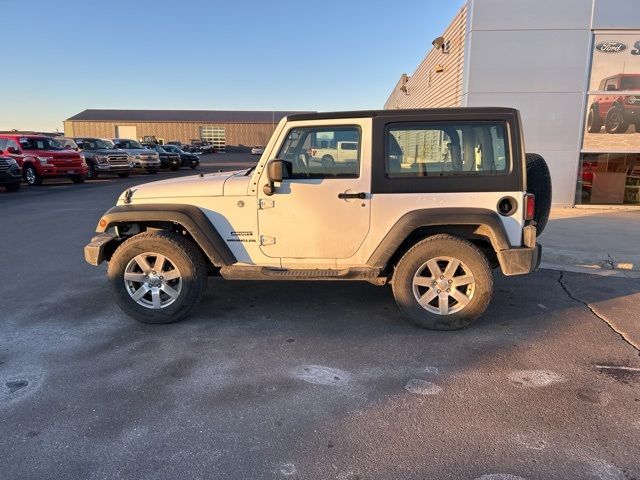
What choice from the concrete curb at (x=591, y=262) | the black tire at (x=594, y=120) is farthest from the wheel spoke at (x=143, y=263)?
the black tire at (x=594, y=120)

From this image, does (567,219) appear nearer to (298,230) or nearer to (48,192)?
(298,230)

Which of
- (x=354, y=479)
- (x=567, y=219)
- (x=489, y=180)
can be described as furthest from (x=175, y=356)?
(x=567, y=219)

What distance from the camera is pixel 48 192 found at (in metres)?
16.3

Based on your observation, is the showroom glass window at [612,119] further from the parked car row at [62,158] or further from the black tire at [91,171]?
the black tire at [91,171]

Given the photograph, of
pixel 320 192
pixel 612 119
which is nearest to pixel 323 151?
pixel 320 192

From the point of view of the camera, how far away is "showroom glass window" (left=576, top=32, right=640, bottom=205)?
10.2 meters

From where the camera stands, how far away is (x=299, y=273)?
170 inches

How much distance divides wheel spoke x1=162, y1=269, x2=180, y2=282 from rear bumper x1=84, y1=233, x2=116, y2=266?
0.67m

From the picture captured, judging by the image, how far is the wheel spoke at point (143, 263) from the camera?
14.4 feet

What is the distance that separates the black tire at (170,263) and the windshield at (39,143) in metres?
16.6

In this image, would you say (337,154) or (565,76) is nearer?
(337,154)

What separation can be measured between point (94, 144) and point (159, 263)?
70.8ft

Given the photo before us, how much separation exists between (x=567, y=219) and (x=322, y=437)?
28.1ft

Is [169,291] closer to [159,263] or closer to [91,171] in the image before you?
[159,263]
